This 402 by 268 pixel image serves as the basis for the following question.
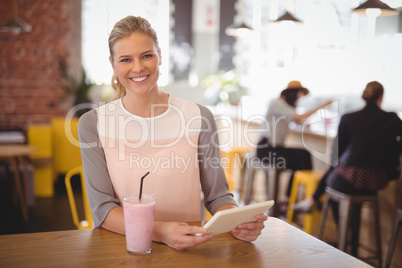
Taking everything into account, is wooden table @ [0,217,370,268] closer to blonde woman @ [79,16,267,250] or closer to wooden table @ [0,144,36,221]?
blonde woman @ [79,16,267,250]

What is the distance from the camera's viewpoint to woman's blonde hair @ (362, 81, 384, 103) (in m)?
2.83

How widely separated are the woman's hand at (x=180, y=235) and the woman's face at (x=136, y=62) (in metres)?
0.51

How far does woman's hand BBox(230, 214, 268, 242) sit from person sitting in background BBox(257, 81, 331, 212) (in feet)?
8.74

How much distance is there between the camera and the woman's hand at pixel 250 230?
1244 mm

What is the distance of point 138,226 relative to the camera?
3.74 ft

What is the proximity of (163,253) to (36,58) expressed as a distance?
20.2 feet

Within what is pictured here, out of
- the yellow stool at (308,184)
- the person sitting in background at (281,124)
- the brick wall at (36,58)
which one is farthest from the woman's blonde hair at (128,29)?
the brick wall at (36,58)

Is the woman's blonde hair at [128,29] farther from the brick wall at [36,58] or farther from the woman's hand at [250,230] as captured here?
the brick wall at [36,58]

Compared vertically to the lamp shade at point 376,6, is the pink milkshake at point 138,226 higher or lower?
lower

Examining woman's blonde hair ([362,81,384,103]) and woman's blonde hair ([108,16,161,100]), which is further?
woman's blonde hair ([362,81,384,103])

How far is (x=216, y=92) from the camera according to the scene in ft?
24.3

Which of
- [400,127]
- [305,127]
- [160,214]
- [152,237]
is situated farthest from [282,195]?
[152,237]

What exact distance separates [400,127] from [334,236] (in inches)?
50.8

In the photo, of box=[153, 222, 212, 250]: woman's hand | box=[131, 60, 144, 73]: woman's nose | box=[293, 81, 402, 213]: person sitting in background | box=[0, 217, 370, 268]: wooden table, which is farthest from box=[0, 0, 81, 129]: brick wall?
box=[153, 222, 212, 250]: woman's hand
